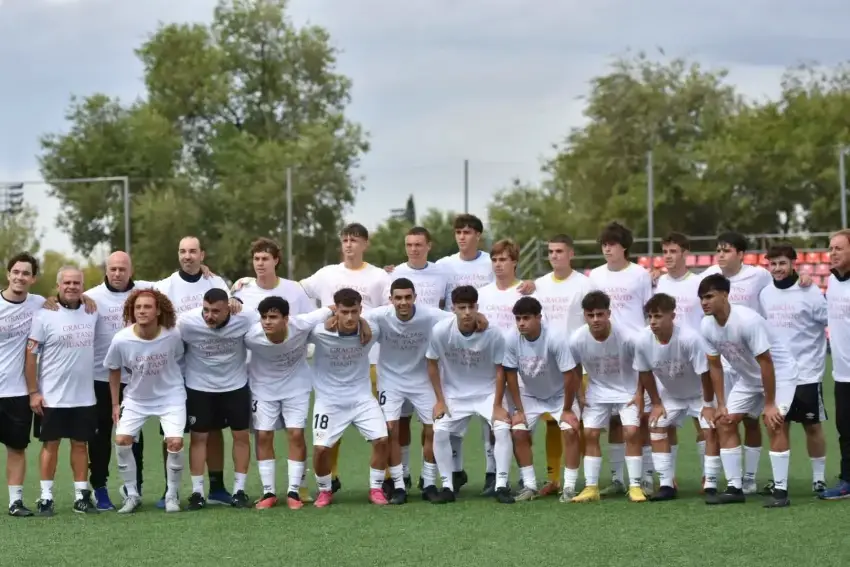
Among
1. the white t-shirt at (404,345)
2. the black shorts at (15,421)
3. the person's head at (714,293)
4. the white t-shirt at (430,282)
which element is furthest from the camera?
the white t-shirt at (430,282)

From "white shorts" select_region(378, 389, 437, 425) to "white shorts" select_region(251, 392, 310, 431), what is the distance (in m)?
0.64

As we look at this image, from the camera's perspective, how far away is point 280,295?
10156mm

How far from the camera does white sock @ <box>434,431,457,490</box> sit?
31.9ft

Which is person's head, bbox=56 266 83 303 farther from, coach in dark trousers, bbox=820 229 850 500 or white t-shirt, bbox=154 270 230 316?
coach in dark trousers, bbox=820 229 850 500

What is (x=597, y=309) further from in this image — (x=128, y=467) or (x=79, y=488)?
(x=79, y=488)

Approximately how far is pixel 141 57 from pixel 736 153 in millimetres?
30964

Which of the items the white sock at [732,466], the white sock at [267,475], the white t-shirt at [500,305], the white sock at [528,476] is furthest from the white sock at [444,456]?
the white sock at [732,466]

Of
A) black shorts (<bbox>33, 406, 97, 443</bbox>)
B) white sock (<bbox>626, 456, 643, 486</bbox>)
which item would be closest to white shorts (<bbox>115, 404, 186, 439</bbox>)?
black shorts (<bbox>33, 406, 97, 443</bbox>)

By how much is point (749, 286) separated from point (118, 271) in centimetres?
500

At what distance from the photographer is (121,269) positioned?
9953mm

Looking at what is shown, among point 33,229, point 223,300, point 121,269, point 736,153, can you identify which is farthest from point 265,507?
point 33,229

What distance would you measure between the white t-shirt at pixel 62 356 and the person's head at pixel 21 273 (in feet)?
0.81

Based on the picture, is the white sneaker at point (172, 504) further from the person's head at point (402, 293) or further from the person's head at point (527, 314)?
the person's head at point (527, 314)

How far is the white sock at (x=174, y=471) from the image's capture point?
374 inches
